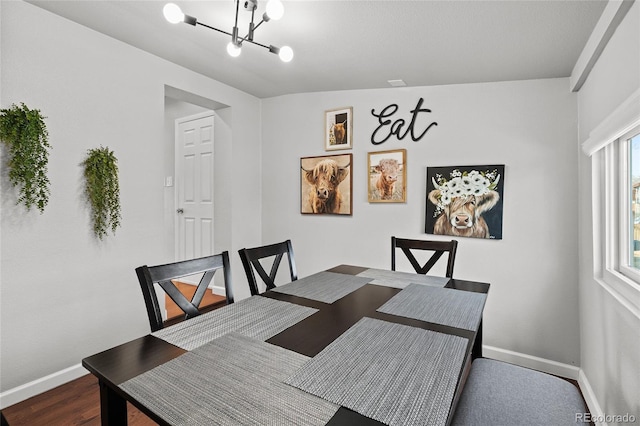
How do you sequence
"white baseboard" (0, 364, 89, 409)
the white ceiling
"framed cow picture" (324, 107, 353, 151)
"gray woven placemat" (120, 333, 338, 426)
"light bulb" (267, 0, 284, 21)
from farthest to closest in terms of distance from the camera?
"framed cow picture" (324, 107, 353, 151) < "white baseboard" (0, 364, 89, 409) < the white ceiling < "light bulb" (267, 0, 284, 21) < "gray woven placemat" (120, 333, 338, 426)

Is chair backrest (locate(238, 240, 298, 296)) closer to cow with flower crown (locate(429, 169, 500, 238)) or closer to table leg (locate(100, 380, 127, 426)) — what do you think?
table leg (locate(100, 380, 127, 426))

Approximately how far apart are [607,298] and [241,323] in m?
1.88

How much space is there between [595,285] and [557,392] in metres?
1.03

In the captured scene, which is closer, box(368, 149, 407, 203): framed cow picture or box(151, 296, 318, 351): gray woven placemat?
box(151, 296, 318, 351): gray woven placemat

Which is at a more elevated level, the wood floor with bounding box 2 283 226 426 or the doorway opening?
the doorway opening

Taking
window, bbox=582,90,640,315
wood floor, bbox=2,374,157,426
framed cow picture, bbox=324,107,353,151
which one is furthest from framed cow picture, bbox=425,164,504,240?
wood floor, bbox=2,374,157,426

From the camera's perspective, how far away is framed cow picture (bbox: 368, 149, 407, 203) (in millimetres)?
3008

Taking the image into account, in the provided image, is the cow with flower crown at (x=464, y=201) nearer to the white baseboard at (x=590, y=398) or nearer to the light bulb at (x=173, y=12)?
the white baseboard at (x=590, y=398)

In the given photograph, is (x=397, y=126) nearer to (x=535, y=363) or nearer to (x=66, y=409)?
(x=535, y=363)

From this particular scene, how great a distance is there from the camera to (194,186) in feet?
13.6

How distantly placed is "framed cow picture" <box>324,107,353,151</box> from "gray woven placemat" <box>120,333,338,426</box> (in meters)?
2.53

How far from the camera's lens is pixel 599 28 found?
1.72 m

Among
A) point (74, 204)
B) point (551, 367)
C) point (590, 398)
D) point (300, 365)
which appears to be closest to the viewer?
point (300, 365)

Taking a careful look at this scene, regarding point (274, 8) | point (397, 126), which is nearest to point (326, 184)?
point (397, 126)
